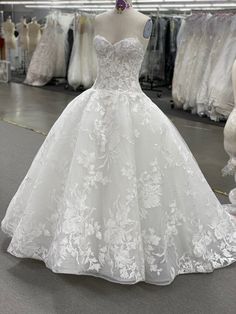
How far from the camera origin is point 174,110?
6457mm

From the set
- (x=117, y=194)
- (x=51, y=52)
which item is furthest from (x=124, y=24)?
(x=51, y=52)

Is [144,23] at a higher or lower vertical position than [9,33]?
higher

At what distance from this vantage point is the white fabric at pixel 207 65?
530 centimetres

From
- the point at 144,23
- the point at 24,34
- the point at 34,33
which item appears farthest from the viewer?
the point at 24,34

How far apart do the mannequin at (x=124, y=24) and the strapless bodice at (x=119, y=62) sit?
4 cm

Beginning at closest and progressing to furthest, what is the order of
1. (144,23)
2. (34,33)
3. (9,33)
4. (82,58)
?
1. (144,23)
2. (82,58)
3. (34,33)
4. (9,33)

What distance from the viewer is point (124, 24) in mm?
2045

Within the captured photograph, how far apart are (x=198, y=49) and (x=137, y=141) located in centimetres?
410

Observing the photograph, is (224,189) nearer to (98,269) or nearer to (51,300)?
(98,269)

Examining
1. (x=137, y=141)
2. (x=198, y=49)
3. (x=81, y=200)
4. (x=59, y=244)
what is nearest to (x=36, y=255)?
(x=59, y=244)

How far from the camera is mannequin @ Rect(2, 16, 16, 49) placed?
929 centimetres

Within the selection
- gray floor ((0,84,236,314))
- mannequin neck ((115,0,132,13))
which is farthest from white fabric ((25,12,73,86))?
mannequin neck ((115,0,132,13))

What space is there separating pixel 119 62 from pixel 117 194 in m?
0.64

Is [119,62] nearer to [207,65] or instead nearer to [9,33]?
[207,65]
